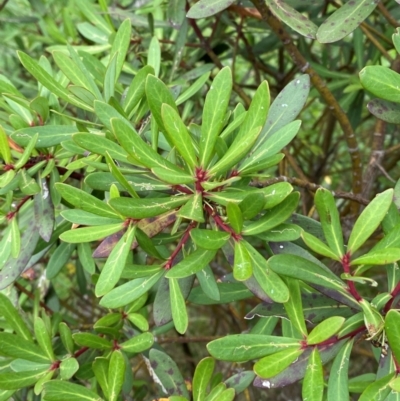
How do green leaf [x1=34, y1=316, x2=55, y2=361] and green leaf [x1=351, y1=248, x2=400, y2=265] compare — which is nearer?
green leaf [x1=351, y1=248, x2=400, y2=265]

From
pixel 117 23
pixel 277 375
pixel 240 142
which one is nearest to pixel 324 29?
pixel 240 142

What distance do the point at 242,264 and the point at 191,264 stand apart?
71 millimetres

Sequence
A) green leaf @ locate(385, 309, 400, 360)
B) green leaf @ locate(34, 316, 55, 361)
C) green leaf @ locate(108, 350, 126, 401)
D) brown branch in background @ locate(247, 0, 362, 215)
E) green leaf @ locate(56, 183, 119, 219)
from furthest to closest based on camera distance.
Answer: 1. brown branch in background @ locate(247, 0, 362, 215)
2. green leaf @ locate(34, 316, 55, 361)
3. green leaf @ locate(108, 350, 126, 401)
4. green leaf @ locate(56, 183, 119, 219)
5. green leaf @ locate(385, 309, 400, 360)

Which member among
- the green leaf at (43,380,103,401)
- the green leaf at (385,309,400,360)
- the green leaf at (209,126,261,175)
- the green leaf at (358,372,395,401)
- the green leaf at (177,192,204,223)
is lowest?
the green leaf at (43,380,103,401)

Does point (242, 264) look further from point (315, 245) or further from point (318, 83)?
point (318, 83)

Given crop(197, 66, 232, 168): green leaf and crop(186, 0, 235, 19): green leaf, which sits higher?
crop(186, 0, 235, 19): green leaf

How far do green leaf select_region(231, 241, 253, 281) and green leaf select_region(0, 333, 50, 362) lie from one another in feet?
1.44

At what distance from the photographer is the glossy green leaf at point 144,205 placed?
64 centimetres

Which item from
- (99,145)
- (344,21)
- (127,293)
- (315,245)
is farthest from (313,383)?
(344,21)

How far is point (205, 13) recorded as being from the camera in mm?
A: 852

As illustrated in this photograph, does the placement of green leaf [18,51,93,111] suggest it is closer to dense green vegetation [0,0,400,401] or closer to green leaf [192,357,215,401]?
dense green vegetation [0,0,400,401]

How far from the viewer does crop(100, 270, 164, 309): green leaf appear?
750 mm

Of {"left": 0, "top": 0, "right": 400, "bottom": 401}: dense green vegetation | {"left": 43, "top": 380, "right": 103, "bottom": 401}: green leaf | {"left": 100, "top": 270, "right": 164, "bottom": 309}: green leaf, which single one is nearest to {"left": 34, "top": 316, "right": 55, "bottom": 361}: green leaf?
{"left": 0, "top": 0, "right": 400, "bottom": 401}: dense green vegetation

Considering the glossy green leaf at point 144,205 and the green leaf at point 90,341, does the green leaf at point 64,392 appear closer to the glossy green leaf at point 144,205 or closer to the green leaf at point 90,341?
the green leaf at point 90,341
